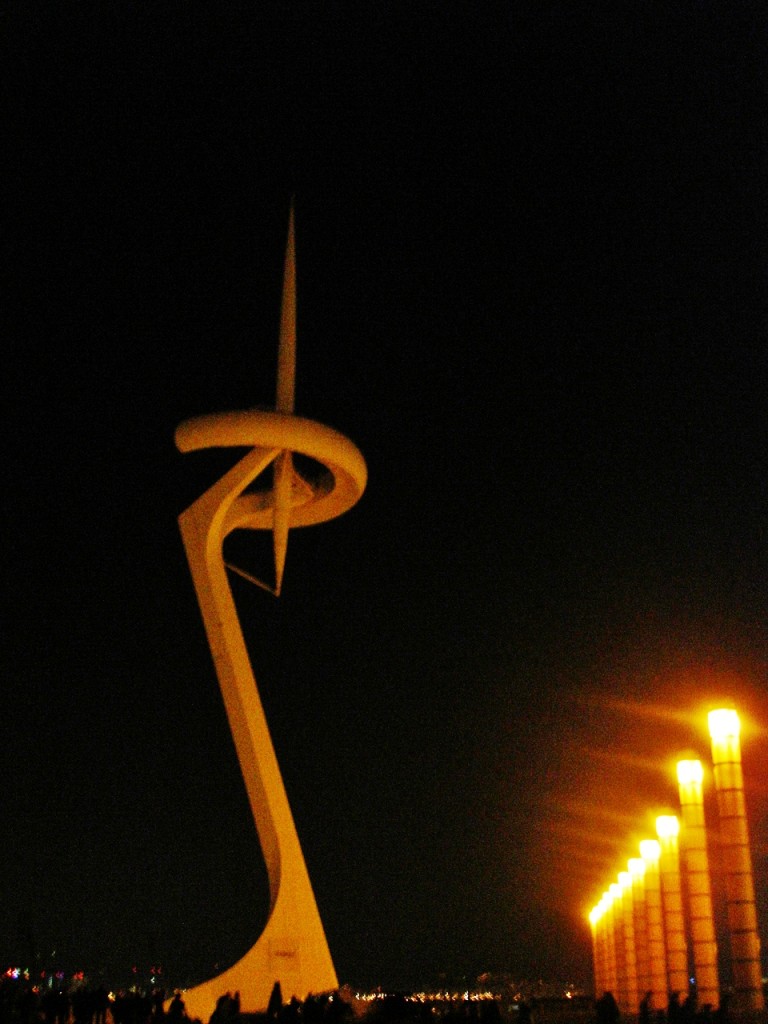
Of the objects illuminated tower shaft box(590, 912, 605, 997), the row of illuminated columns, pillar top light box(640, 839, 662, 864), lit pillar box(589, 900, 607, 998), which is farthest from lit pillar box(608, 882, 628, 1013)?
pillar top light box(640, 839, 662, 864)

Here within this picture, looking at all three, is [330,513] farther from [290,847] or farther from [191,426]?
[290,847]

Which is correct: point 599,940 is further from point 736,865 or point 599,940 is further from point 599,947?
point 736,865

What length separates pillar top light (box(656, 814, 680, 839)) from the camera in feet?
82.6

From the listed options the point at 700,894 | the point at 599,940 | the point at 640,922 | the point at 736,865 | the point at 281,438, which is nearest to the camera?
the point at 736,865

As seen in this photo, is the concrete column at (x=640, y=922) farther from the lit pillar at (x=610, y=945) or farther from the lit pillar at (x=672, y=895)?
the lit pillar at (x=610, y=945)

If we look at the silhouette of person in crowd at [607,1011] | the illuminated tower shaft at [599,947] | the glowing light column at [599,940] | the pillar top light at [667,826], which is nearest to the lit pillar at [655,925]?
the pillar top light at [667,826]

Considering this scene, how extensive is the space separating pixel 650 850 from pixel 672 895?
401 cm

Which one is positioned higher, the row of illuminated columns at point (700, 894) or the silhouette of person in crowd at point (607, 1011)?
the row of illuminated columns at point (700, 894)

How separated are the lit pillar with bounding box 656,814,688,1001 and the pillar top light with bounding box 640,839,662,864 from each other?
9.51ft

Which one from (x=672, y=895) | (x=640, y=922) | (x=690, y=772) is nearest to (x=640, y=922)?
(x=640, y=922)

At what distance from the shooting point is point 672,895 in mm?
25359

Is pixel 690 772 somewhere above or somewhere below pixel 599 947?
below

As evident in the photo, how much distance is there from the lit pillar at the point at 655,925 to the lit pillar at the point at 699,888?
8347mm

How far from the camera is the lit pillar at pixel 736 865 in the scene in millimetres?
14305
